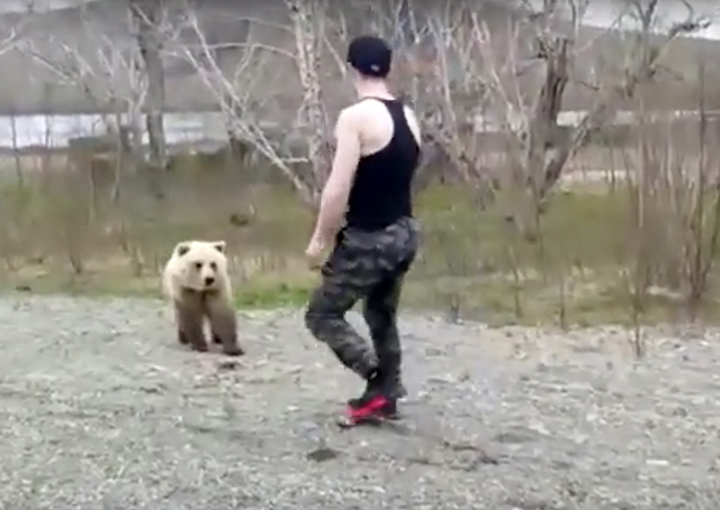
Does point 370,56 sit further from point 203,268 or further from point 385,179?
point 203,268

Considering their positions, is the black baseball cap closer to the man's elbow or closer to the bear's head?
the man's elbow

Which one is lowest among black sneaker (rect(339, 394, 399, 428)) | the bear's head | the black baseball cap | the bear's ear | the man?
black sneaker (rect(339, 394, 399, 428))

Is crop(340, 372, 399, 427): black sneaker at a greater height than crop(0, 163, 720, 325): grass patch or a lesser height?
greater

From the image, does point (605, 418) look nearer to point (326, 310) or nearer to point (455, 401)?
point (455, 401)

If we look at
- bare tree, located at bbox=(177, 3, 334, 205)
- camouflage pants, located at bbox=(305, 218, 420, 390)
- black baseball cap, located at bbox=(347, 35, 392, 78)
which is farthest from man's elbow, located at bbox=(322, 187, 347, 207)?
bare tree, located at bbox=(177, 3, 334, 205)

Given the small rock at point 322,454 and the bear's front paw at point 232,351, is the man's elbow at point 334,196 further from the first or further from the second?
the bear's front paw at point 232,351

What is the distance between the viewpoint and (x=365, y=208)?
7.54 meters

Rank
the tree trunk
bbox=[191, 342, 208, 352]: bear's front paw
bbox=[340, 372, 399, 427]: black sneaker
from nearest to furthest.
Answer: bbox=[340, 372, 399, 427]: black sneaker
bbox=[191, 342, 208, 352]: bear's front paw
the tree trunk

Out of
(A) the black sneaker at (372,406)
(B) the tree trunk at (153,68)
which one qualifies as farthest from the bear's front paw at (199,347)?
(B) the tree trunk at (153,68)

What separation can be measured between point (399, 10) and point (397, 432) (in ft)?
62.6

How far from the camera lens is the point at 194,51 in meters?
29.2

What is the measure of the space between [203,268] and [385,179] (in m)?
3.35

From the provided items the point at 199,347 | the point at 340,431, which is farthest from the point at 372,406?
the point at 199,347

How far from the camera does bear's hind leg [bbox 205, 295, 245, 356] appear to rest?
1074 cm
